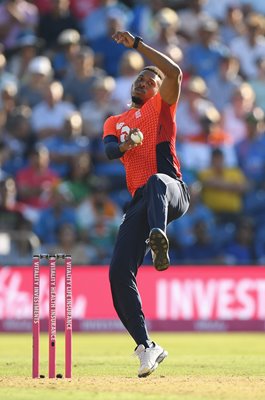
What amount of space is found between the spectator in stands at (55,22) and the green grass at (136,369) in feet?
21.2

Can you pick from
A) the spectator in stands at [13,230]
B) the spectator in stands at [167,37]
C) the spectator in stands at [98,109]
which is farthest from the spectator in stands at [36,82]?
the spectator in stands at [13,230]

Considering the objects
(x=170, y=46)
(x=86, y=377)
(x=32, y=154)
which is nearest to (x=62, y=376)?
(x=86, y=377)

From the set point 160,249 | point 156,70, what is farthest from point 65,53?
point 160,249

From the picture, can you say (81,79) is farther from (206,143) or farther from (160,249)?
(160,249)

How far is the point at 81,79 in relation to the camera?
16.8 metres

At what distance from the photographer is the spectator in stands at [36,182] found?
1525 centimetres

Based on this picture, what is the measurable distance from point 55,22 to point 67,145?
3310 millimetres

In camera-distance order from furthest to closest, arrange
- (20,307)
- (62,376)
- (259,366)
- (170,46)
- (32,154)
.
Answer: (170,46) → (32,154) → (20,307) → (259,366) → (62,376)

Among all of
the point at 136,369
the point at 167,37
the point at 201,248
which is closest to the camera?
the point at 136,369

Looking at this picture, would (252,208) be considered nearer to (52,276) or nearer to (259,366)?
(259,366)

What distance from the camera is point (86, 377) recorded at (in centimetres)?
793

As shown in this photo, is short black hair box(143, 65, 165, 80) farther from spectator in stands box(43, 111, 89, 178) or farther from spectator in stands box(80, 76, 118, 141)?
spectator in stands box(80, 76, 118, 141)

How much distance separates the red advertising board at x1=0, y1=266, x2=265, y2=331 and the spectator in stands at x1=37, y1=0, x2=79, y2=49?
5443 mm

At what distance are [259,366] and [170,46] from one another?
8.79 m
